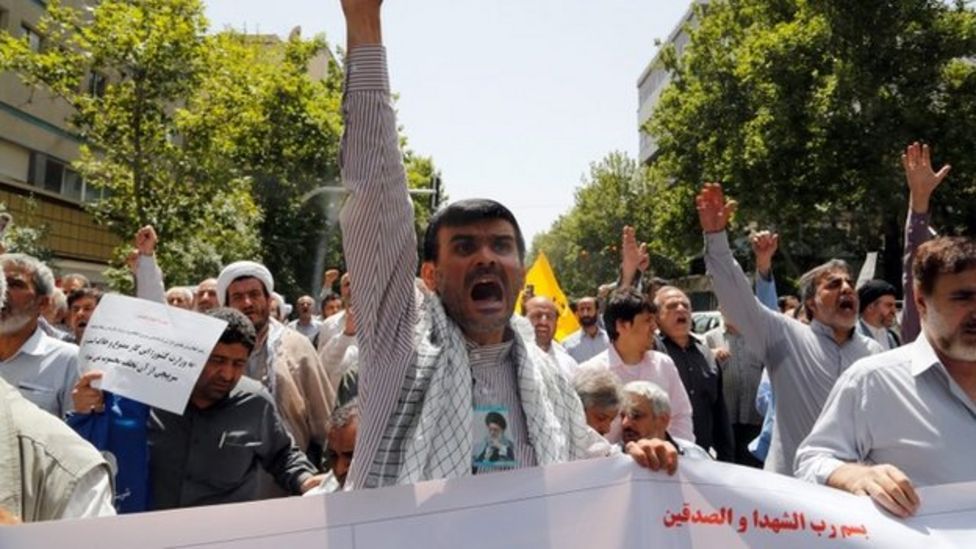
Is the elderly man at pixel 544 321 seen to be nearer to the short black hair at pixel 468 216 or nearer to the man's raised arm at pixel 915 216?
the man's raised arm at pixel 915 216

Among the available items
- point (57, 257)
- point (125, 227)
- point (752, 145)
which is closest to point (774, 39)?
point (752, 145)

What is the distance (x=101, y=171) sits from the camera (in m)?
18.8

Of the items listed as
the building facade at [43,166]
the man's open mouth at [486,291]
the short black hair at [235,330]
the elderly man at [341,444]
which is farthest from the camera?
the building facade at [43,166]

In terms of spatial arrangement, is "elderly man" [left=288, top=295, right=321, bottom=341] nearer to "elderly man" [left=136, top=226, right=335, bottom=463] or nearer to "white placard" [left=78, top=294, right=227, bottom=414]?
"elderly man" [left=136, top=226, right=335, bottom=463]

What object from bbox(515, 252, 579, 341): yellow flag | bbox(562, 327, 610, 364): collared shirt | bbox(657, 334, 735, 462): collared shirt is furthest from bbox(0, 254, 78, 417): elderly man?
bbox(515, 252, 579, 341): yellow flag

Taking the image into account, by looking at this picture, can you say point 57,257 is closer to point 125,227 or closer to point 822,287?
point 125,227

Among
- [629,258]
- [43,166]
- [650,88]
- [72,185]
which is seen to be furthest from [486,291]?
[650,88]

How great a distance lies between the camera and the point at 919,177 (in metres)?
3.90

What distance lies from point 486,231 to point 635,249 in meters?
4.15

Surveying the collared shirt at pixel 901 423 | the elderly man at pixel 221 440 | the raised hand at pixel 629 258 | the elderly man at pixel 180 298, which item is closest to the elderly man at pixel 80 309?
the elderly man at pixel 180 298

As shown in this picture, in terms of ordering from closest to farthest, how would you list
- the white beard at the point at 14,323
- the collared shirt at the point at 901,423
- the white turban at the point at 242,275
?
the collared shirt at the point at 901,423 → the white beard at the point at 14,323 → the white turban at the point at 242,275

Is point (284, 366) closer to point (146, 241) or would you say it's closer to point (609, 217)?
point (146, 241)

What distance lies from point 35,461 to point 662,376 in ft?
12.2

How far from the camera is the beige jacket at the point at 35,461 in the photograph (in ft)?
5.86
